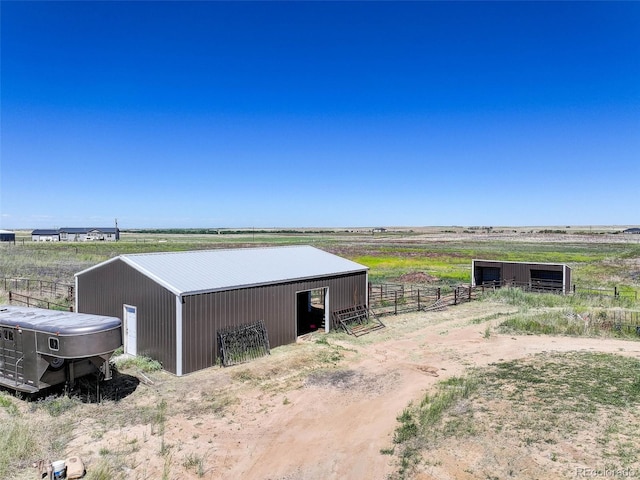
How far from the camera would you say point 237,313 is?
14.8 m

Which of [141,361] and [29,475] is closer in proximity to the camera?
[29,475]

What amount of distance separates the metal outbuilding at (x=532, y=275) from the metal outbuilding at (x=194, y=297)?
17.7 metres

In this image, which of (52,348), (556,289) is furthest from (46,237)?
(52,348)

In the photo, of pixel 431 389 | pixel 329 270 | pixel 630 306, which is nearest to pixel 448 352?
pixel 431 389

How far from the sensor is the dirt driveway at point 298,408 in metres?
8.08

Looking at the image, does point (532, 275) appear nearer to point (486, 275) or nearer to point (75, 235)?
point (486, 275)

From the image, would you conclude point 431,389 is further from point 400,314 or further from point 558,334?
point 400,314

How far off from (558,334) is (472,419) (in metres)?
11.8

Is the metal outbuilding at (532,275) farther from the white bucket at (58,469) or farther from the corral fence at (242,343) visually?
the white bucket at (58,469)

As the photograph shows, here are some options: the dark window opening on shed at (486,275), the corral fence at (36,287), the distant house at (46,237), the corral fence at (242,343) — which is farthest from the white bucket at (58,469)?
the distant house at (46,237)

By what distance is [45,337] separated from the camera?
10297mm

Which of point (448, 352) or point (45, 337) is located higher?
point (45, 337)

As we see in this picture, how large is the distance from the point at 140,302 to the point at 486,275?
96.1 feet

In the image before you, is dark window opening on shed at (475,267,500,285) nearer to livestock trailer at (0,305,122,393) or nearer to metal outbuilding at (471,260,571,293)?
metal outbuilding at (471,260,571,293)
